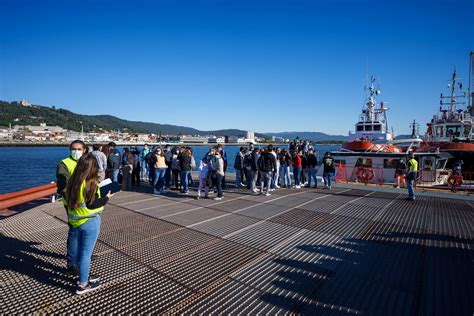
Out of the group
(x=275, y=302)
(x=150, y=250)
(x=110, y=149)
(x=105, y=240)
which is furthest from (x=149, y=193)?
(x=275, y=302)

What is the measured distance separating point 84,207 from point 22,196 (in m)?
5.39

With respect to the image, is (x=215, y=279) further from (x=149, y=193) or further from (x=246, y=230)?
(x=149, y=193)

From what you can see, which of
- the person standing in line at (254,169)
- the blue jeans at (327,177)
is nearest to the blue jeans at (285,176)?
the blue jeans at (327,177)

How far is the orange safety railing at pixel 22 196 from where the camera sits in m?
6.25

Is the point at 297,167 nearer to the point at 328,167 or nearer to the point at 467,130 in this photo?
the point at 328,167

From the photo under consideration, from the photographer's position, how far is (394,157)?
16.1 meters

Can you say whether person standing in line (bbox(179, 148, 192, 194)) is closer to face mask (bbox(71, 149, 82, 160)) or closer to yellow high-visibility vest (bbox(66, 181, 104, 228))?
face mask (bbox(71, 149, 82, 160))

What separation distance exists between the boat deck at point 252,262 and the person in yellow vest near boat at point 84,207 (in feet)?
1.45

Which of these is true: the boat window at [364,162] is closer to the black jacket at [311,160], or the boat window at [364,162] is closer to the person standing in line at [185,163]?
the black jacket at [311,160]

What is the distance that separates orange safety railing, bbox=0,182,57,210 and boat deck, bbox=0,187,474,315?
1.32 feet

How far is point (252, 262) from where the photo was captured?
4.25 meters

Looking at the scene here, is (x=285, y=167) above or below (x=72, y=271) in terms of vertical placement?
above

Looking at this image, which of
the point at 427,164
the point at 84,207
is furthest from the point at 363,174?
the point at 84,207

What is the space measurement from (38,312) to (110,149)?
7.53 meters
